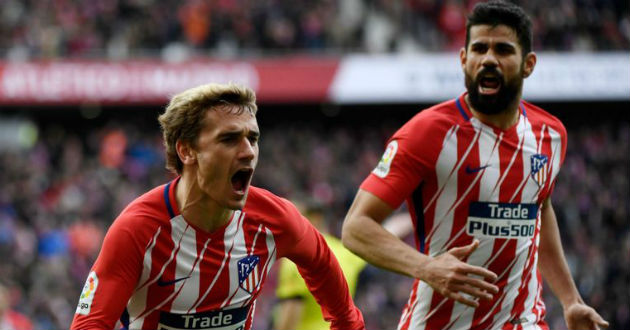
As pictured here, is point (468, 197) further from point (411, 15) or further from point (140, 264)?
point (411, 15)

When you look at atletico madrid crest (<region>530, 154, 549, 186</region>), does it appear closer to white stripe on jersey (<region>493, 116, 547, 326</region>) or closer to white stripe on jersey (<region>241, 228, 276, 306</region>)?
white stripe on jersey (<region>493, 116, 547, 326</region>)

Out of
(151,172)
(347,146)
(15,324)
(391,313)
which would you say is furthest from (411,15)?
(15,324)

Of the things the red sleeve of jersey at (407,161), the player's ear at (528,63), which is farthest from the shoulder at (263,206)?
the player's ear at (528,63)

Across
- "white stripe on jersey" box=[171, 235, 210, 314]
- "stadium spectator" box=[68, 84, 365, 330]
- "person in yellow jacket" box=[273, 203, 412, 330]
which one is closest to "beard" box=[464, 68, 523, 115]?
"stadium spectator" box=[68, 84, 365, 330]

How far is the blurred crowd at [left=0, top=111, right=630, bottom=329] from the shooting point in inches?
500

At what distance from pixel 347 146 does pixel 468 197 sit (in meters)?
16.0

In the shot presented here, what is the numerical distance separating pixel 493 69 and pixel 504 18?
235mm

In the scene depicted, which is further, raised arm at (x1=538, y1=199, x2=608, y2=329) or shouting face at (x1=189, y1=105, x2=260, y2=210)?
raised arm at (x1=538, y1=199, x2=608, y2=329)

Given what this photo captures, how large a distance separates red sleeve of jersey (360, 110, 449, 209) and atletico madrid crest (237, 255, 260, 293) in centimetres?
54

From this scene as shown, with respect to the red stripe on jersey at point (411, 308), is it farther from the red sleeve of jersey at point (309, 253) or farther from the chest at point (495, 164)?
the chest at point (495, 164)

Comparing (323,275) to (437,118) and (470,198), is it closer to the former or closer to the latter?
(470,198)

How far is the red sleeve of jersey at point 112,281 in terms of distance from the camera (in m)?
3.30

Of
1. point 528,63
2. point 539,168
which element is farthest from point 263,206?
point 528,63

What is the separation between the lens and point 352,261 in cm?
606
